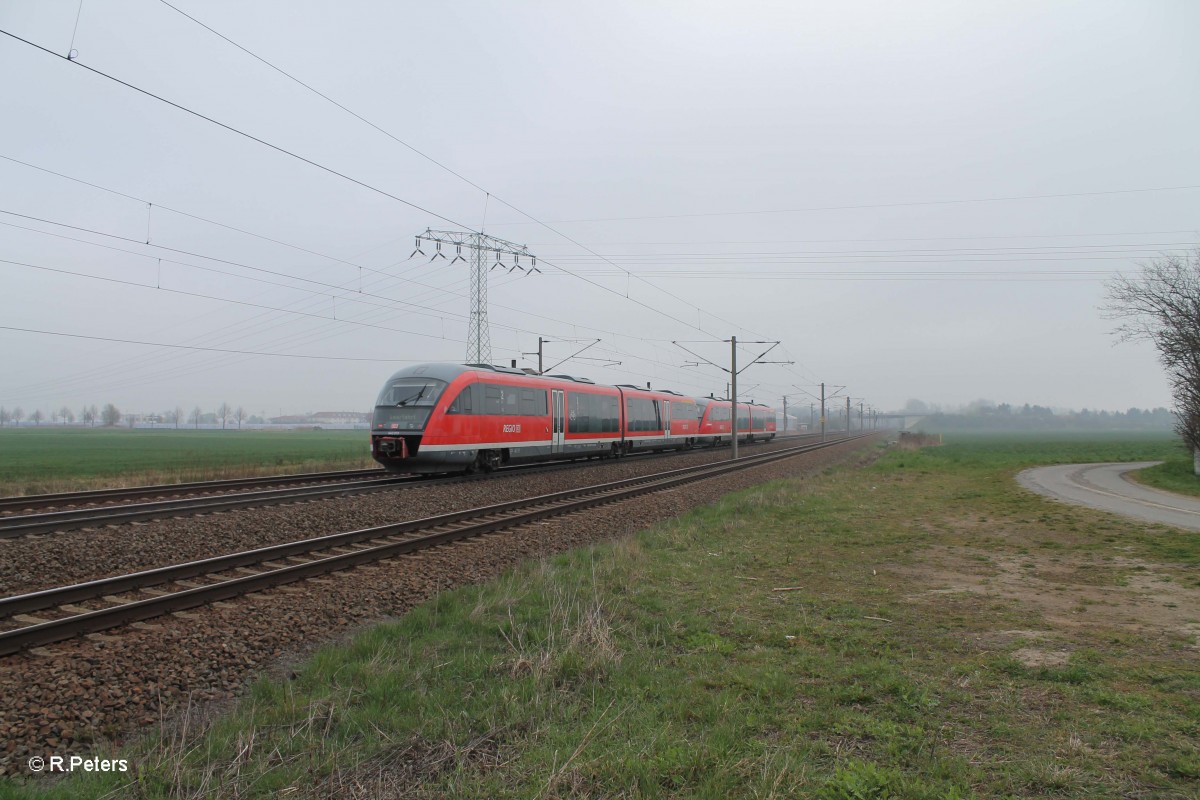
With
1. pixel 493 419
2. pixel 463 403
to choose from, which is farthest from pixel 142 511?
pixel 493 419

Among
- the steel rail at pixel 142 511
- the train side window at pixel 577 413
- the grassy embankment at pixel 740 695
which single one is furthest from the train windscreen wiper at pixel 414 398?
the grassy embankment at pixel 740 695

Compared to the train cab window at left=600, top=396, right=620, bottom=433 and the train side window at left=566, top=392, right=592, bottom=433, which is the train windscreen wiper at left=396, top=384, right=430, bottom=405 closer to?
the train side window at left=566, top=392, right=592, bottom=433

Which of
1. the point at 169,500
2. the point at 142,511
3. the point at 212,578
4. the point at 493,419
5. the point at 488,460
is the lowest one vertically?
the point at 212,578

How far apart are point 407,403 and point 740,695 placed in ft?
54.1

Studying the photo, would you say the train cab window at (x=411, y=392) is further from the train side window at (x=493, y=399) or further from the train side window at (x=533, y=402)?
the train side window at (x=533, y=402)

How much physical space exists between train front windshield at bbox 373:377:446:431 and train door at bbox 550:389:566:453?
22.7 ft

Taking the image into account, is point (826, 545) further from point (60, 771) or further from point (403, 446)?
point (403, 446)

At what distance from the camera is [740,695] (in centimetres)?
476

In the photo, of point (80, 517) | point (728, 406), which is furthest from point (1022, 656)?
point (728, 406)

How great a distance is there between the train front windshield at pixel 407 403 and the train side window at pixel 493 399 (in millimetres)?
2034

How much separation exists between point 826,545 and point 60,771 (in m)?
10.2

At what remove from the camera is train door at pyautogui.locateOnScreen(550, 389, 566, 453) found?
86.3 ft

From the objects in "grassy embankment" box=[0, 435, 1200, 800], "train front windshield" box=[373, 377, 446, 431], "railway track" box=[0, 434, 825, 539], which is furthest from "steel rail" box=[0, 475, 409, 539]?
"grassy embankment" box=[0, 435, 1200, 800]

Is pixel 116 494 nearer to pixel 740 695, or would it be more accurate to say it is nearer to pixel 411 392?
pixel 411 392
